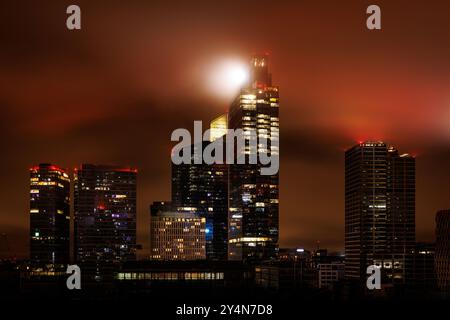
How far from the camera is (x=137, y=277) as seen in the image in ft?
560

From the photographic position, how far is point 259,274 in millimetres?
183750
